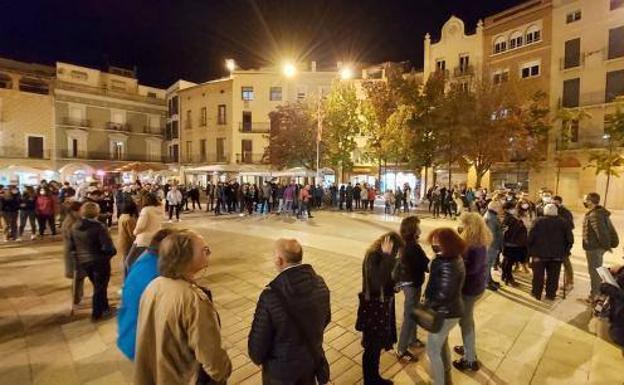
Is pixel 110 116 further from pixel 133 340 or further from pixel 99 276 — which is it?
pixel 133 340

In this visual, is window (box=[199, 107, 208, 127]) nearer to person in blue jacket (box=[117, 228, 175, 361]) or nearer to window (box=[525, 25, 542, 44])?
window (box=[525, 25, 542, 44])

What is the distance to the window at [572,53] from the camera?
Result: 23766mm

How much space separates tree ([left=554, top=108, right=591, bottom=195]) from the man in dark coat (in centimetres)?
2071

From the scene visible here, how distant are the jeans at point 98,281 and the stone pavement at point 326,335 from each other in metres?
0.23

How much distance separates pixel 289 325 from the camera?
205 cm

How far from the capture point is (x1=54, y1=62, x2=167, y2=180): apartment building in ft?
110

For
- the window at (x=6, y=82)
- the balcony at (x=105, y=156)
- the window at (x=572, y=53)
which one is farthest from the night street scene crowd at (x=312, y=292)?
the window at (x=6, y=82)

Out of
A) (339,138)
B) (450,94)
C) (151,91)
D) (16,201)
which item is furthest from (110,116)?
(450,94)

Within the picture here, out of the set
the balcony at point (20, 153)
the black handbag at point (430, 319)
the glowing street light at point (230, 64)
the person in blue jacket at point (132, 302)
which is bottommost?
the black handbag at point (430, 319)

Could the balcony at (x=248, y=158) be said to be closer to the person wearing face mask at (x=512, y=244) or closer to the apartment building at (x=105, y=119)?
the apartment building at (x=105, y=119)

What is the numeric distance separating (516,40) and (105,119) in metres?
38.9

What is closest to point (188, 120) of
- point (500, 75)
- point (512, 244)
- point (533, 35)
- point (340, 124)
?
point (340, 124)

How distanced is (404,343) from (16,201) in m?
12.4

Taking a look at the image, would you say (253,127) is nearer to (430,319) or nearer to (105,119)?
(105,119)
